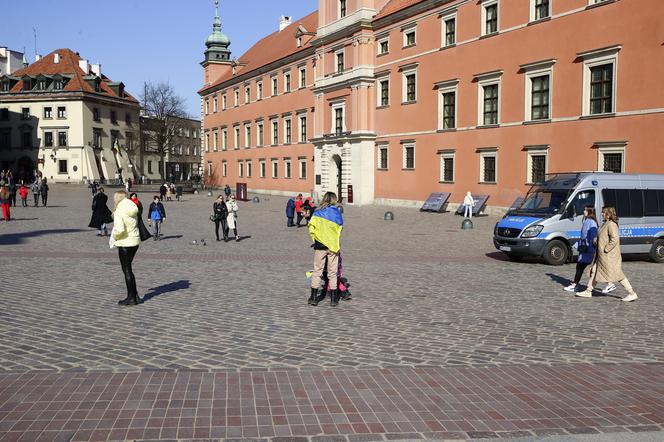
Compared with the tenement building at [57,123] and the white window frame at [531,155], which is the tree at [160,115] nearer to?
the tenement building at [57,123]

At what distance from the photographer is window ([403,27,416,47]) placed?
39841 mm

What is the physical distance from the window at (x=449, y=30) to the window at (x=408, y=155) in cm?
668

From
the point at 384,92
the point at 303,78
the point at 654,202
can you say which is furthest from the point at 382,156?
the point at 654,202

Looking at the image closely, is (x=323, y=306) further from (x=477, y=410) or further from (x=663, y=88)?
(x=663, y=88)

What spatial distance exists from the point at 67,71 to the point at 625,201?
74.5 m

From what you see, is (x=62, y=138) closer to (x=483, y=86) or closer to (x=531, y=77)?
(x=483, y=86)

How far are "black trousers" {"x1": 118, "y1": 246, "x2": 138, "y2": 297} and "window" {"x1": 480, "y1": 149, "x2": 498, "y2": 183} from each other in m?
26.6

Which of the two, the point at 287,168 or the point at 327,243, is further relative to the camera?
the point at 287,168

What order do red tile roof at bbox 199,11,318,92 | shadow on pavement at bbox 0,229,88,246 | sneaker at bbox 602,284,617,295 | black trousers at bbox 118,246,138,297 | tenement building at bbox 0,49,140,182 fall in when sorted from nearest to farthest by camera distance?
1. black trousers at bbox 118,246,138,297
2. sneaker at bbox 602,284,617,295
3. shadow on pavement at bbox 0,229,88,246
4. red tile roof at bbox 199,11,318,92
5. tenement building at bbox 0,49,140,182

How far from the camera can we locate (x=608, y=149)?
27.6 metres

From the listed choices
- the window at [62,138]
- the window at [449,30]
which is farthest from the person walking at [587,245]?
the window at [62,138]

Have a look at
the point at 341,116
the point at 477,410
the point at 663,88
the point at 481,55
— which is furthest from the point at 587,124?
the point at 477,410

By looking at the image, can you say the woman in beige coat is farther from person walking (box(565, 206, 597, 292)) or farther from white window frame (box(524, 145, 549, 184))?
white window frame (box(524, 145, 549, 184))

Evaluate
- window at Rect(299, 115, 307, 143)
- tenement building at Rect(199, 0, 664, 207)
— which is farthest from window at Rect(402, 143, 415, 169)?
window at Rect(299, 115, 307, 143)
